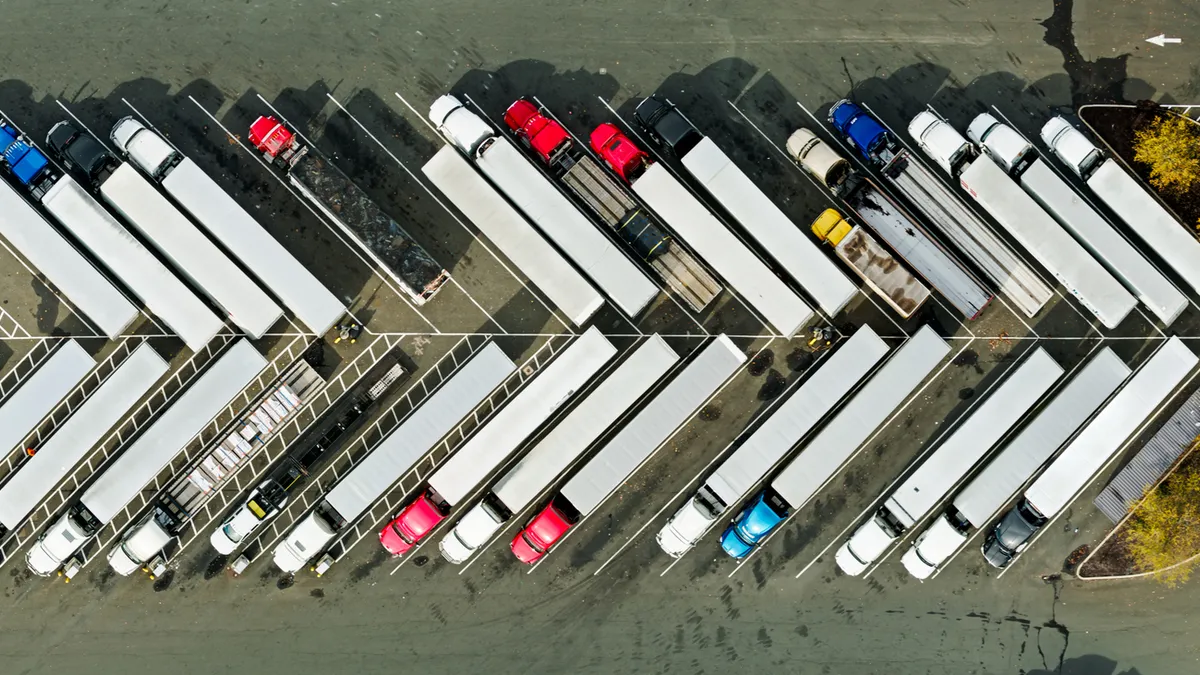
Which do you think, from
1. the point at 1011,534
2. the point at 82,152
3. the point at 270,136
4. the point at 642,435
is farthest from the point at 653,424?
the point at 82,152

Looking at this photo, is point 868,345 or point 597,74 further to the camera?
point 597,74

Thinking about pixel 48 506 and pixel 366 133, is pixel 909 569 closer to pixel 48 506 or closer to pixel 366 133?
Answer: pixel 366 133

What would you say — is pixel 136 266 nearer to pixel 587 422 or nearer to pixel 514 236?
pixel 514 236

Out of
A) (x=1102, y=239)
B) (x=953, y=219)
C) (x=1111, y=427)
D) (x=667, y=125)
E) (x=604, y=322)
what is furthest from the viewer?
(x=604, y=322)

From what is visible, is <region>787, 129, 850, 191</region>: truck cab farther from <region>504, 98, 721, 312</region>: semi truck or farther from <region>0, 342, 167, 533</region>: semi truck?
<region>0, 342, 167, 533</region>: semi truck

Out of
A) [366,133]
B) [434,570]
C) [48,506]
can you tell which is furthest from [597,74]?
[48,506]

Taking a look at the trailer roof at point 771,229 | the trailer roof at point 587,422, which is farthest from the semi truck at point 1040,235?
the trailer roof at point 587,422
